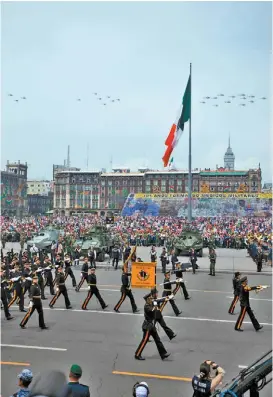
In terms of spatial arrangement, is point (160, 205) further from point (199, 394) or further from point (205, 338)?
point (199, 394)

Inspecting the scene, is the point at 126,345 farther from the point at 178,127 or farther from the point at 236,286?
the point at 178,127

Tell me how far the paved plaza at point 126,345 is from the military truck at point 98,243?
39.6 feet

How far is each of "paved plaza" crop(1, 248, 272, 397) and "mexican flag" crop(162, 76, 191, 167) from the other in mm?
16802

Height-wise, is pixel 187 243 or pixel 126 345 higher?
pixel 187 243

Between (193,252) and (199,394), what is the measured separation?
1873 cm

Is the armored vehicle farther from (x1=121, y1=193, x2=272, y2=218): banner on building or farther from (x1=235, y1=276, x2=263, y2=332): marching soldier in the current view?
(x1=121, y1=193, x2=272, y2=218): banner on building

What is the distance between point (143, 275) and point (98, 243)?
13660mm

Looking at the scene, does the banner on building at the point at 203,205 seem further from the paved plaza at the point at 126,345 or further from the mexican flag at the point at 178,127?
the paved plaza at the point at 126,345

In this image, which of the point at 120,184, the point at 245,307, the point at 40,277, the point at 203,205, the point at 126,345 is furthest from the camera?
the point at 120,184

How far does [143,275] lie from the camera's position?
1709 centimetres

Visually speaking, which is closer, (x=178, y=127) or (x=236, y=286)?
(x=236, y=286)

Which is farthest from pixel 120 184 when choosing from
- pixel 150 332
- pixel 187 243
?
pixel 150 332

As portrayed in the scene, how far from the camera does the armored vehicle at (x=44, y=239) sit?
3353cm

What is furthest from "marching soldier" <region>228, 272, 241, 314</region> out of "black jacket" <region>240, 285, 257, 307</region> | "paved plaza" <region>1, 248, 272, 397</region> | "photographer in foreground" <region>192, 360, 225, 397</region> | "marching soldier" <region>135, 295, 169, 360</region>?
"photographer in foreground" <region>192, 360, 225, 397</region>
